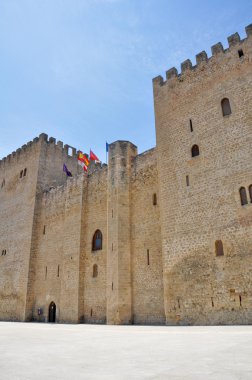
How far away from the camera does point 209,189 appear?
1188cm

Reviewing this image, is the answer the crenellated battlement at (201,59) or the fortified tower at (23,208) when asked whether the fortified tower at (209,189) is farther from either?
the fortified tower at (23,208)

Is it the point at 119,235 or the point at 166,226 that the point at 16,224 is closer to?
the point at 119,235

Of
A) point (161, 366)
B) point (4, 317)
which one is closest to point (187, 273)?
point (161, 366)

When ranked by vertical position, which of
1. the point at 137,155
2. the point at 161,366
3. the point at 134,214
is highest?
the point at 137,155

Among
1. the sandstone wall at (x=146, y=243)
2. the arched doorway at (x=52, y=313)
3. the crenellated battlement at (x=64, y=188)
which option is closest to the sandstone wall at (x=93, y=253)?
the crenellated battlement at (x=64, y=188)

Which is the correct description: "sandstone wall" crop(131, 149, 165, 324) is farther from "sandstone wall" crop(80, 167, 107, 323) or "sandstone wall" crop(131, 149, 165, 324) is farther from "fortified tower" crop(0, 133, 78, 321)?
"fortified tower" crop(0, 133, 78, 321)

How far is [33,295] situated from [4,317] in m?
3.27

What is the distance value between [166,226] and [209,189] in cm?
243

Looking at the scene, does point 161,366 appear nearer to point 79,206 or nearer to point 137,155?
point 137,155

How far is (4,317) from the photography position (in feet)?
70.5

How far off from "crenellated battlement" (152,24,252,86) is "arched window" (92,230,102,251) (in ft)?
28.4

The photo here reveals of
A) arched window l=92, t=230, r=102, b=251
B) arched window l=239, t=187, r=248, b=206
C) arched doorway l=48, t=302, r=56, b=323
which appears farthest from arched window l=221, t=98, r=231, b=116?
arched doorway l=48, t=302, r=56, b=323

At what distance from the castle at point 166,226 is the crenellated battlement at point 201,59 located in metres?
0.05

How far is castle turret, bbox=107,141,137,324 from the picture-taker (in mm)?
14055
